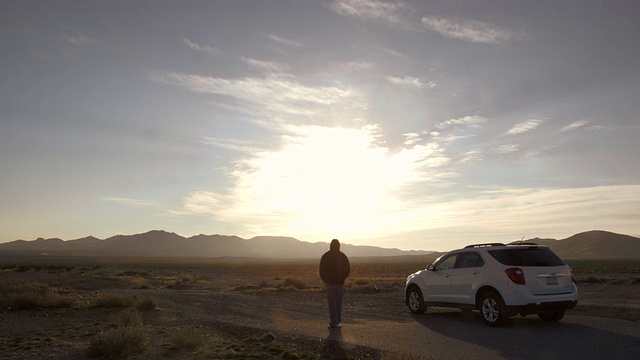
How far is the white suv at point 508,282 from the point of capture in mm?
11375

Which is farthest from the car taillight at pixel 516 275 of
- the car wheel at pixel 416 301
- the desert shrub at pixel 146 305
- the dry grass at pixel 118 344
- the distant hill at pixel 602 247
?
the distant hill at pixel 602 247

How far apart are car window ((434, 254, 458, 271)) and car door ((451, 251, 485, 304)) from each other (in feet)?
0.96

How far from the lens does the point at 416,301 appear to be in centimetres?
1488

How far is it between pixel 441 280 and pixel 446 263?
55 cm

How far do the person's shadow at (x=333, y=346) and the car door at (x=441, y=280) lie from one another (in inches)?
147

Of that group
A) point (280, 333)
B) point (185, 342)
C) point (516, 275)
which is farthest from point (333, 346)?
point (516, 275)

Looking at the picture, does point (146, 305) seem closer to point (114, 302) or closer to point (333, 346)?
point (114, 302)

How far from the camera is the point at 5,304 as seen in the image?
1600 cm

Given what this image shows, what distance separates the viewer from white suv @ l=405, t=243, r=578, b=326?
11.4 metres

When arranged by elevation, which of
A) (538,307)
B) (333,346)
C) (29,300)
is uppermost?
(538,307)

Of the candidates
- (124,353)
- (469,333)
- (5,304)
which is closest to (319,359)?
(124,353)

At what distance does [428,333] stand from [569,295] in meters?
3.63

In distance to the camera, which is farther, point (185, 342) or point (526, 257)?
point (526, 257)

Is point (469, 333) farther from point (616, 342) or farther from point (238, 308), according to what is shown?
point (238, 308)
